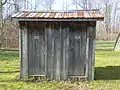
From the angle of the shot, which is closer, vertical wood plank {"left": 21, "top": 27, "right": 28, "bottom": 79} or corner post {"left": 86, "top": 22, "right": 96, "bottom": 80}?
corner post {"left": 86, "top": 22, "right": 96, "bottom": 80}

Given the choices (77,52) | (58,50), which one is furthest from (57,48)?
(77,52)

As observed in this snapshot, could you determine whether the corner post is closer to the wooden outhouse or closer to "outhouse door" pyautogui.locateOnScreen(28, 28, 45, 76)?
the wooden outhouse

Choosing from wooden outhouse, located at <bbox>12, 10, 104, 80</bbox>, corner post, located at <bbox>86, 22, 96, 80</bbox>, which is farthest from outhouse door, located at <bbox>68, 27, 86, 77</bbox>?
corner post, located at <bbox>86, 22, 96, 80</bbox>

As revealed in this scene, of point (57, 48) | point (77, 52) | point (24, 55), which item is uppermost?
point (57, 48)

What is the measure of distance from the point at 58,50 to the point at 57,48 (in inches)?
3.4

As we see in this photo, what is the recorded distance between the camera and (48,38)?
324 inches

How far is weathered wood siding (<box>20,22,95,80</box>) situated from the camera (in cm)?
816

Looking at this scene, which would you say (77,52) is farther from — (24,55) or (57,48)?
(24,55)

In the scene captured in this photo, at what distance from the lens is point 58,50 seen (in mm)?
8273

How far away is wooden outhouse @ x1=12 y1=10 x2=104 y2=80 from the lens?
8.13m

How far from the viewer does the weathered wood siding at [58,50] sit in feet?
26.8

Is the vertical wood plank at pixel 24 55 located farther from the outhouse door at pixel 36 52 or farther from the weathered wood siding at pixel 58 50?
the outhouse door at pixel 36 52

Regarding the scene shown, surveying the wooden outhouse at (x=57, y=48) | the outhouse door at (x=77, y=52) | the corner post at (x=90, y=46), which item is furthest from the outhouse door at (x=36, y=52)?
the corner post at (x=90, y=46)

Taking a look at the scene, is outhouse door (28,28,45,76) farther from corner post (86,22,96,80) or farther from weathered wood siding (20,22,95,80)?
corner post (86,22,96,80)
